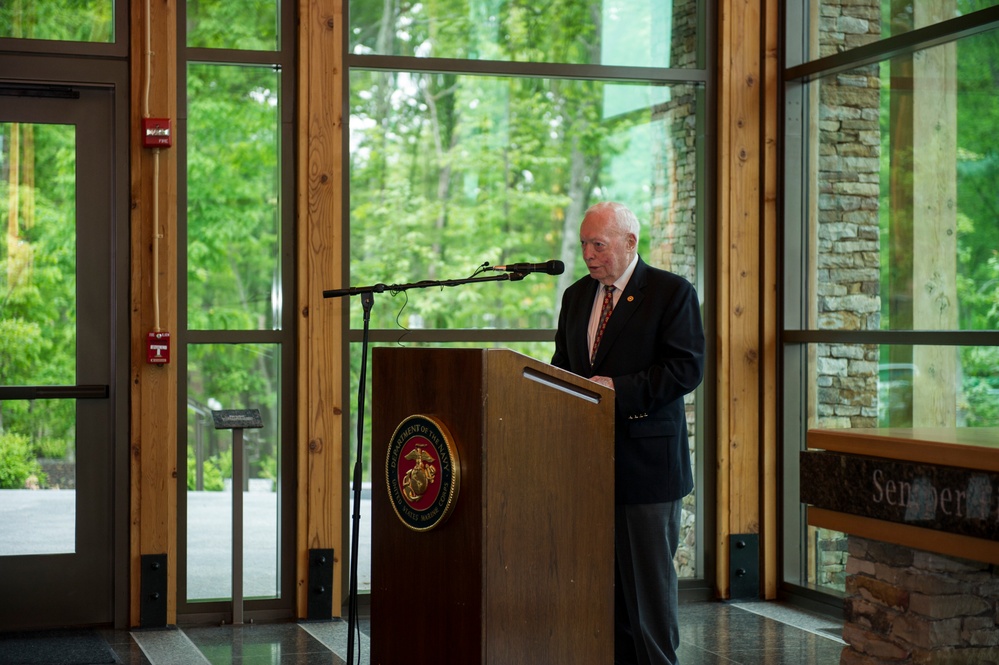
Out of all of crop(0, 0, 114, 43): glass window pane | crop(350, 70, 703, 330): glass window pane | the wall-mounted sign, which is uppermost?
crop(0, 0, 114, 43): glass window pane

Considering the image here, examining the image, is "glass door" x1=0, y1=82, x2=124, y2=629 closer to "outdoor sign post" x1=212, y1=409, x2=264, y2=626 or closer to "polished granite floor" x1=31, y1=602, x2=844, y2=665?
"polished granite floor" x1=31, y1=602, x2=844, y2=665

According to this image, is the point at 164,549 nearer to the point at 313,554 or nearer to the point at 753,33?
the point at 313,554

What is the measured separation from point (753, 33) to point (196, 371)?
3092 millimetres

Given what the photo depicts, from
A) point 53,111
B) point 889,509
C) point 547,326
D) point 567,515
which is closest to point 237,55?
point 53,111

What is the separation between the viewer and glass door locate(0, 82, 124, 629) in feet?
17.0

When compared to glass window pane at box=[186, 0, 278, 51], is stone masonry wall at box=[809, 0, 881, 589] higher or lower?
lower

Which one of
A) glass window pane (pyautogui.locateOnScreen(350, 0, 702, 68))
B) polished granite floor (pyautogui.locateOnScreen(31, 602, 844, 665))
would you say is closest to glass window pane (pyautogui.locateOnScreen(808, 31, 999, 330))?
glass window pane (pyautogui.locateOnScreen(350, 0, 702, 68))

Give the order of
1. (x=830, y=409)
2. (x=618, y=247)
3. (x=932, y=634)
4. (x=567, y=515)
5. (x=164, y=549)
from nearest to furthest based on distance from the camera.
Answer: (x=932, y=634), (x=567, y=515), (x=618, y=247), (x=164, y=549), (x=830, y=409)

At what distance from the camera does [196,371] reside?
5320 millimetres

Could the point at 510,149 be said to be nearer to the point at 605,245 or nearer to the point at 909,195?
the point at 909,195

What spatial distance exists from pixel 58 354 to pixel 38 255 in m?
0.43

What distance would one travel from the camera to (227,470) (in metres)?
5.39

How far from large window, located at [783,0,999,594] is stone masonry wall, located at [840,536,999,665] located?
77.4 inches

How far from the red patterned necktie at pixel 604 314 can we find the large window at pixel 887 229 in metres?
1.68
